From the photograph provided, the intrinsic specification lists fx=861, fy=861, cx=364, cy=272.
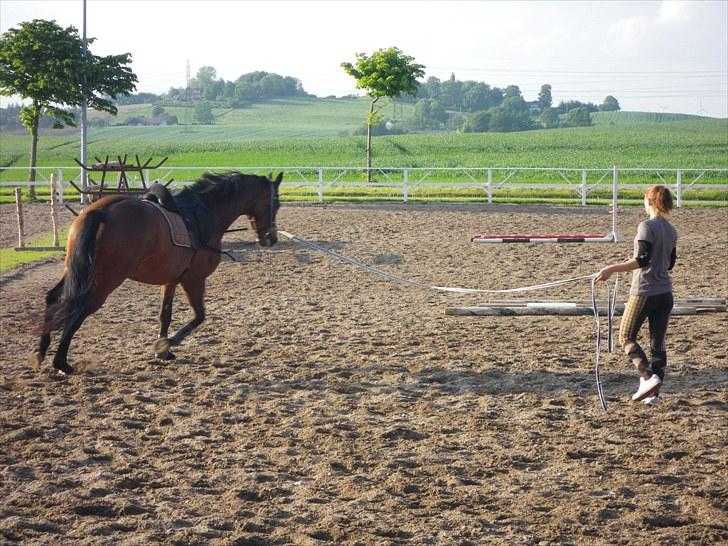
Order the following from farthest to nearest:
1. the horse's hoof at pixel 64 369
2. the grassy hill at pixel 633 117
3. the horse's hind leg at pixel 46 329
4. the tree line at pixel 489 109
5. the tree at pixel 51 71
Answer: the grassy hill at pixel 633 117 < the tree line at pixel 489 109 < the tree at pixel 51 71 < the horse's hoof at pixel 64 369 < the horse's hind leg at pixel 46 329

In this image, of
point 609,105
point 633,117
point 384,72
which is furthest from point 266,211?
point 609,105

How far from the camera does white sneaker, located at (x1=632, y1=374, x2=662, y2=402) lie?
7.12 meters

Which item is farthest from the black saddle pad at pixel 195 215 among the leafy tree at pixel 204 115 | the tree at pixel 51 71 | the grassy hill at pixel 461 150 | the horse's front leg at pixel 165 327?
the leafy tree at pixel 204 115

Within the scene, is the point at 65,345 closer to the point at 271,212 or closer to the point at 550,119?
the point at 271,212

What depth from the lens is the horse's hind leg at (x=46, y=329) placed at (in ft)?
26.7

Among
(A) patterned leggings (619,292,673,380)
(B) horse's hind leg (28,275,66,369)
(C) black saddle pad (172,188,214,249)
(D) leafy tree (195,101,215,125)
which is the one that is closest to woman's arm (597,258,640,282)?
(A) patterned leggings (619,292,673,380)

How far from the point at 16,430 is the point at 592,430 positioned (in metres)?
4.44

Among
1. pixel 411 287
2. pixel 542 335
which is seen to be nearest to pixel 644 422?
pixel 542 335

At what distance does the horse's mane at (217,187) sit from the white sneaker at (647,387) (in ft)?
16.1

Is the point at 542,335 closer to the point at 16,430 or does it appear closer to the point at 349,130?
the point at 16,430

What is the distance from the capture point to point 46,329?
813 centimetres

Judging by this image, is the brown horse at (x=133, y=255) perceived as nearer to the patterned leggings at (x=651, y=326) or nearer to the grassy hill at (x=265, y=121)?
the patterned leggings at (x=651, y=326)

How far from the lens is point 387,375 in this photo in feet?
27.7

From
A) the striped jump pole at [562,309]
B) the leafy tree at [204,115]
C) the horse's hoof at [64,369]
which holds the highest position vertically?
the leafy tree at [204,115]
